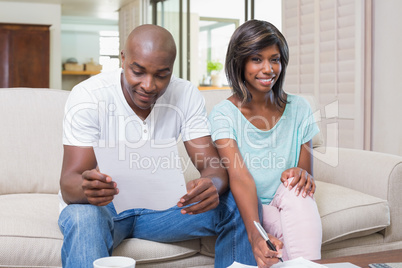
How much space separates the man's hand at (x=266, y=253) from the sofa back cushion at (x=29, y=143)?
0.95 m

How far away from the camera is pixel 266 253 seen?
111 centimetres

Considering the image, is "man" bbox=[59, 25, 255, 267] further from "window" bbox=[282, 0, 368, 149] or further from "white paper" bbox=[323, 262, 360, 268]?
"window" bbox=[282, 0, 368, 149]

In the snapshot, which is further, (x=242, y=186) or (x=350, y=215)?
(x=350, y=215)

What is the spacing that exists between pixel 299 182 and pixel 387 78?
72.6 inches

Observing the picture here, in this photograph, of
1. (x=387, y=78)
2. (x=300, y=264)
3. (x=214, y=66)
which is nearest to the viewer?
(x=300, y=264)

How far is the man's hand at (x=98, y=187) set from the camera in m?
1.17

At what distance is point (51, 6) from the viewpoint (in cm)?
762

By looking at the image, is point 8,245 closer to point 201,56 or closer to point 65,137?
point 65,137

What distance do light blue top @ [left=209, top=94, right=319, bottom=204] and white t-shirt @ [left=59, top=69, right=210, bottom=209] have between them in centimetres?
8

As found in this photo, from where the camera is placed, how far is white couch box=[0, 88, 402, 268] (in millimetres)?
1462

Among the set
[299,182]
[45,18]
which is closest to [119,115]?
[299,182]

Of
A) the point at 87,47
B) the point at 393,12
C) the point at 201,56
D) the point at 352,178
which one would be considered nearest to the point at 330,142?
the point at 393,12

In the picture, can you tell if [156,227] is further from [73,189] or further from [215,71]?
[215,71]

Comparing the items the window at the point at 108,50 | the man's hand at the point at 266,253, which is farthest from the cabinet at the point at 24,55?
the man's hand at the point at 266,253
